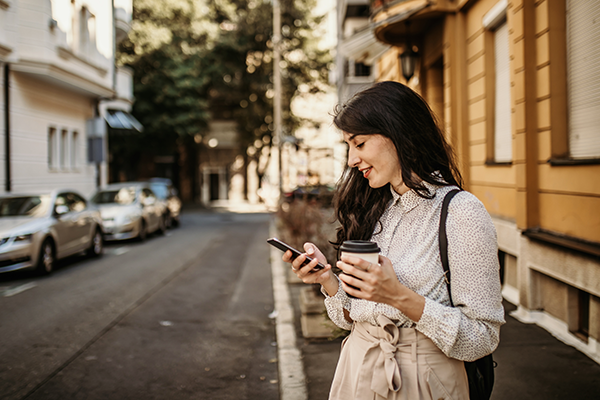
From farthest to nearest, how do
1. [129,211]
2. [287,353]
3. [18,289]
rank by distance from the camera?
[129,211] → [18,289] → [287,353]

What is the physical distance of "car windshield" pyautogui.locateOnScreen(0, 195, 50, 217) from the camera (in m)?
10.0

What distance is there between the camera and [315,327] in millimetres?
5551

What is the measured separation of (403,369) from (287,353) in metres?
3.39

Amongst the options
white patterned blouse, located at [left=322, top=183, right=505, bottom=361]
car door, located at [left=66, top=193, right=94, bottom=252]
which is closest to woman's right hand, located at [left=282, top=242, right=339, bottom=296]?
white patterned blouse, located at [left=322, top=183, right=505, bottom=361]

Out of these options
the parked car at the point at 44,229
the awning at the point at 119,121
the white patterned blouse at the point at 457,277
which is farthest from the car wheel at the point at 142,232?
the white patterned blouse at the point at 457,277

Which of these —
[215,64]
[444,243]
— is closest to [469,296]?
[444,243]

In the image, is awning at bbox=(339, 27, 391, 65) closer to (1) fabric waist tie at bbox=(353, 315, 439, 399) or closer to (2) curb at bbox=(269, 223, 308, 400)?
(2) curb at bbox=(269, 223, 308, 400)

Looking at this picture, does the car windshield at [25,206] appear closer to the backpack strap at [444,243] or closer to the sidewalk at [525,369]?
the sidewalk at [525,369]

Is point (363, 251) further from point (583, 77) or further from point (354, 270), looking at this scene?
point (583, 77)

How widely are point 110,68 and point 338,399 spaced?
21.6m

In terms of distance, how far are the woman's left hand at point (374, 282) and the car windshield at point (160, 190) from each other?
733 inches

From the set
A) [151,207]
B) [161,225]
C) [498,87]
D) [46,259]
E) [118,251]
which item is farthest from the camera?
[161,225]

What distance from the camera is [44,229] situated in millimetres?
9797

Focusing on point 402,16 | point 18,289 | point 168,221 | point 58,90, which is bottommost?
point 18,289
